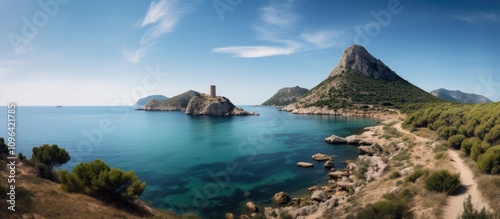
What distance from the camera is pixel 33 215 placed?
1176 centimetres

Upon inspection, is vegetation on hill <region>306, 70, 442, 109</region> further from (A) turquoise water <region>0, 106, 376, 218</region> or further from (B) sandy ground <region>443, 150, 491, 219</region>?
(B) sandy ground <region>443, 150, 491, 219</region>

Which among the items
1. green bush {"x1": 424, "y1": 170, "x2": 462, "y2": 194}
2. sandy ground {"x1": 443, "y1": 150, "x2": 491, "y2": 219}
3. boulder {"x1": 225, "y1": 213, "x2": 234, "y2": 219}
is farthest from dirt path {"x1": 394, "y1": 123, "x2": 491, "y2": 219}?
boulder {"x1": 225, "y1": 213, "x2": 234, "y2": 219}

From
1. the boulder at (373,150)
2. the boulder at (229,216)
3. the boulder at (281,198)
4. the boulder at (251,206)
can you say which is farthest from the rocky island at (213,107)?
the boulder at (229,216)

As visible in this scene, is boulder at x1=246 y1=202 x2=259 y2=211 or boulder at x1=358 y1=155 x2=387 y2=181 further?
boulder at x1=358 y1=155 x2=387 y2=181

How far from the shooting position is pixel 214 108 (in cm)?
16312

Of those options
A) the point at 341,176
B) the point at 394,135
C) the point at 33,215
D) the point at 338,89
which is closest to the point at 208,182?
the point at 341,176

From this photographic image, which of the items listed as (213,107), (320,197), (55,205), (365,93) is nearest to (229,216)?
(320,197)

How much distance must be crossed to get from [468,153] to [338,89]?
435ft

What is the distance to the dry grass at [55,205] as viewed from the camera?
39.6 ft

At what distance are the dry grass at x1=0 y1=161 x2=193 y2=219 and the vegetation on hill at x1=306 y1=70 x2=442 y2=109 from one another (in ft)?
416

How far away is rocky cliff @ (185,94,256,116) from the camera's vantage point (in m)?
162

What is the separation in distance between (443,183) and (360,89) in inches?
5497

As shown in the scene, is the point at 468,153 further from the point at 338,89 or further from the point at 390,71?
the point at 390,71

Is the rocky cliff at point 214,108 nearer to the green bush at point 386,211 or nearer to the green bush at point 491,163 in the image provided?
the green bush at point 491,163
